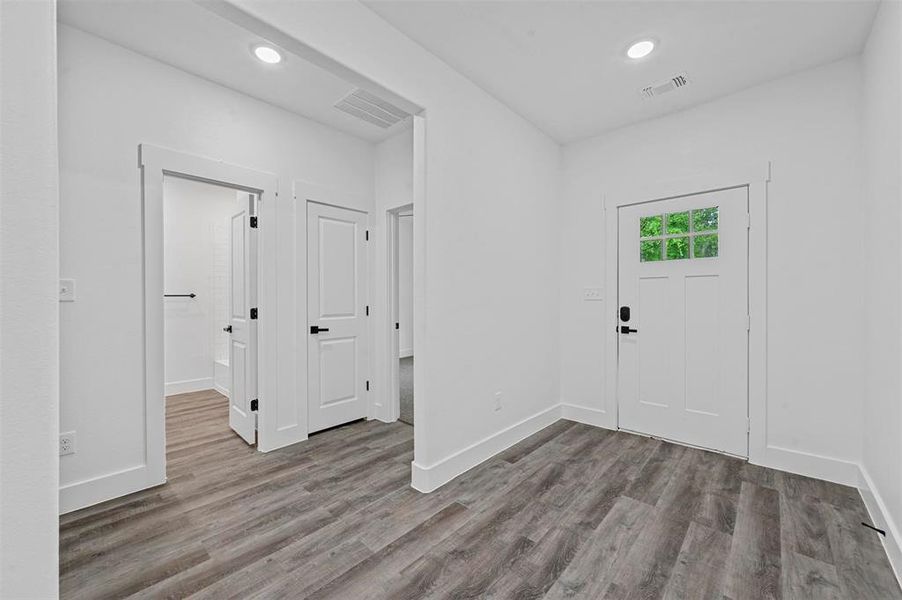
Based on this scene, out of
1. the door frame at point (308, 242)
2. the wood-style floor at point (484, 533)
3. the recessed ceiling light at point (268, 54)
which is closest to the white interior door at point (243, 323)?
the door frame at point (308, 242)

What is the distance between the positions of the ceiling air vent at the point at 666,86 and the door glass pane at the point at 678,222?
0.93 meters

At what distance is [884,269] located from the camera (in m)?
2.00

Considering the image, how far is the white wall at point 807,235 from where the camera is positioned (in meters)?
2.52

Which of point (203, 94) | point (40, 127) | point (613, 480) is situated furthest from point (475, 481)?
point (203, 94)

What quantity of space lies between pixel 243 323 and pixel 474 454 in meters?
2.20

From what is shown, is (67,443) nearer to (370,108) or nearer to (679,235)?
(370,108)

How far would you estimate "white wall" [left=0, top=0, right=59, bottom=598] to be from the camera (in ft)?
2.61

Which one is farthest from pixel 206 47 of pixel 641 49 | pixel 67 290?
pixel 641 49

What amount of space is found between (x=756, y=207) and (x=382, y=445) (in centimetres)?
337

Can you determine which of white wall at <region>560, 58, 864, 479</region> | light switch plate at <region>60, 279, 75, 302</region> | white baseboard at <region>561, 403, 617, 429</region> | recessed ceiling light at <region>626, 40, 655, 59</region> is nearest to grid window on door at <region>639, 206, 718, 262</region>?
white wall at <region>560, 58, 864, 479</region>

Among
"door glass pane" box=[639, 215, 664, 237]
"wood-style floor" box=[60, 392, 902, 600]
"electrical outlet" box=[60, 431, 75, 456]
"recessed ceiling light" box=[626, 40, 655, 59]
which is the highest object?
"recessed ceiling light" box=[626, 40, 655, 59]

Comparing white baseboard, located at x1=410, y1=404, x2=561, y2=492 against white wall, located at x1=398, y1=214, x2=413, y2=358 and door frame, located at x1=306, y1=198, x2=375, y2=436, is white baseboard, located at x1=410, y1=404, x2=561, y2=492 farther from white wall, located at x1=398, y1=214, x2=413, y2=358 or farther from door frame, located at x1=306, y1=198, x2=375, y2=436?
white wall, located at x1=398, y1=214, x2=413, y2=358

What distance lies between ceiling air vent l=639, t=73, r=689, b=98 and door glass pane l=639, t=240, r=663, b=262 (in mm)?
1138

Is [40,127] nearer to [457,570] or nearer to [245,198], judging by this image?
[457,570]
